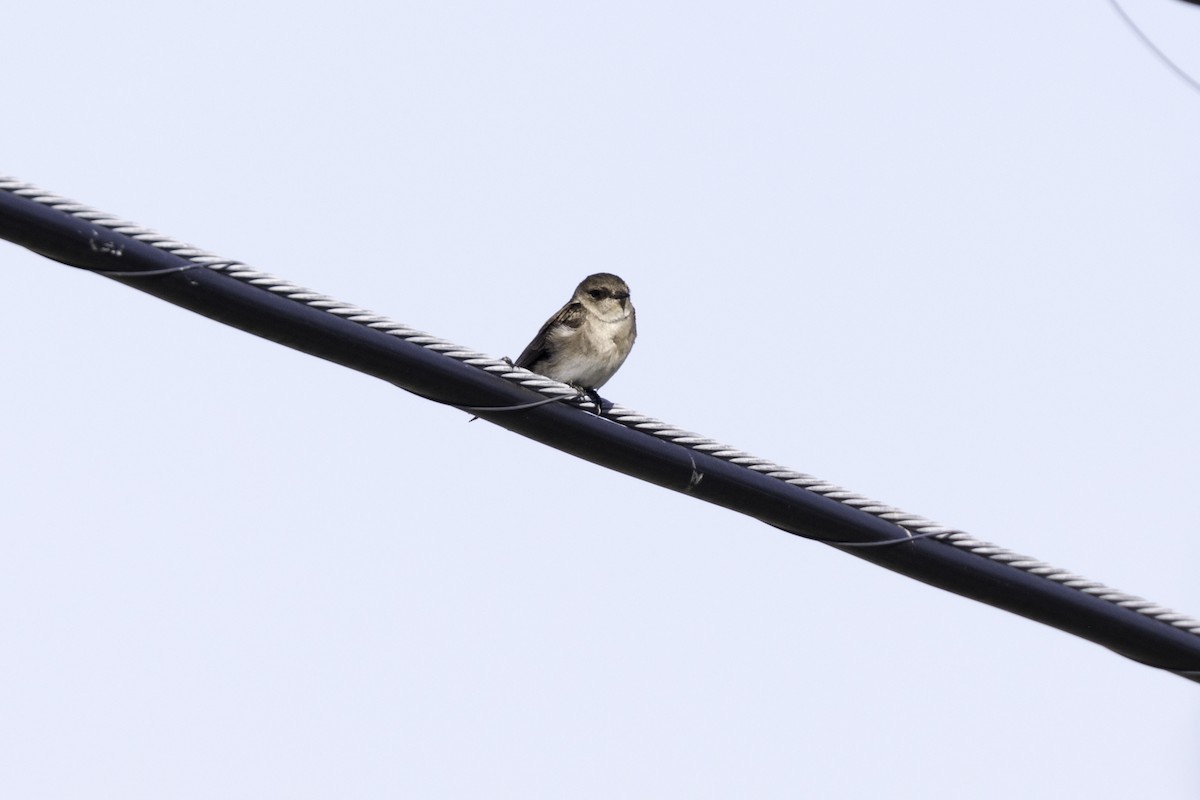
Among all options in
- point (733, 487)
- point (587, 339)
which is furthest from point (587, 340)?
point (733, 487)

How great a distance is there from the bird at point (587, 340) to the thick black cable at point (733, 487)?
421cm

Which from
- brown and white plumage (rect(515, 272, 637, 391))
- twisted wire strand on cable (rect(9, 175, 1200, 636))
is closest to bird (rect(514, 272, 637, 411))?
brown and white plumage (rect(515, 272, 637, 391))

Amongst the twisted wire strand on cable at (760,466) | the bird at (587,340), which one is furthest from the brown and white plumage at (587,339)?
the twisted wire strand on cable at (760,466)

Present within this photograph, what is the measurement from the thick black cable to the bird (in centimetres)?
421

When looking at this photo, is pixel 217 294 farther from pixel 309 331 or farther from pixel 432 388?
pixel 432 388

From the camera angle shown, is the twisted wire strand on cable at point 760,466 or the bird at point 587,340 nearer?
the twisted wire strand on cable at point 760,466

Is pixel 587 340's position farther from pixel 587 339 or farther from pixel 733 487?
pixel 733 487

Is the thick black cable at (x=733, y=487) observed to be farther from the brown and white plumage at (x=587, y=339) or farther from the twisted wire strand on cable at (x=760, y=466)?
the brown and white plumage at (x=587, y=339)

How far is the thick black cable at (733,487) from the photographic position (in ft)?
16.4

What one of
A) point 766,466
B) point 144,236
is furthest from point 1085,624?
point 144,236

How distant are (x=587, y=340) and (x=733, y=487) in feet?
14.6

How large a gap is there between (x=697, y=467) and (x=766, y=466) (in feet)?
0.71

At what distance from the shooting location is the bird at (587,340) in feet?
32.3

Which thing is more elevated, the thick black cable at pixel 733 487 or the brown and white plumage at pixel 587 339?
the brown and white plumage at pixel 587 339
